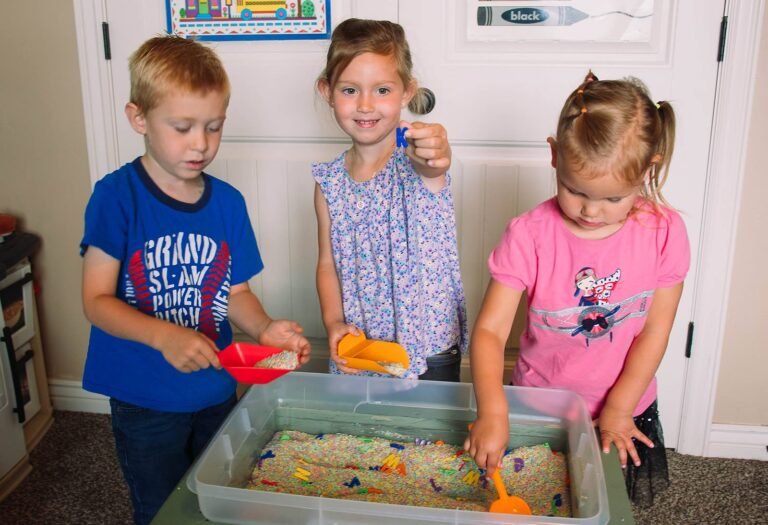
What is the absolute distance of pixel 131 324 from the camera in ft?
3.27

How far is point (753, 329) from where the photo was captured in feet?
5.80

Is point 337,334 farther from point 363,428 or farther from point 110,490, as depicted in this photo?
point 110,490

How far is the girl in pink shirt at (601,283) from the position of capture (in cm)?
93

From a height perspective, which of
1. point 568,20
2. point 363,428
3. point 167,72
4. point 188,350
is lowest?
point 363,428

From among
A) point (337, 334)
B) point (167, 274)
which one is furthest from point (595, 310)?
point (167, 274)

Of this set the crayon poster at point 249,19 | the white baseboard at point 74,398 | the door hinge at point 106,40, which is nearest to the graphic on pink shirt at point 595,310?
the crayon poster at point 249,19

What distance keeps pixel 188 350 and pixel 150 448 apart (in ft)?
1.04

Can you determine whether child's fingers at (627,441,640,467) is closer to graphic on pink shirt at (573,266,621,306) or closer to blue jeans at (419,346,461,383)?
graphic on pink shirt at (573,266,621,306)

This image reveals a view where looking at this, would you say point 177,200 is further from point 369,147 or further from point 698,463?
point 698,463

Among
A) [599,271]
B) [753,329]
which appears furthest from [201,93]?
[753,329]

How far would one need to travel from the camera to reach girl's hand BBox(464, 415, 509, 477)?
0.84 meters

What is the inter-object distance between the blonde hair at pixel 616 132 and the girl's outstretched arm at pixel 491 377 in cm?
23

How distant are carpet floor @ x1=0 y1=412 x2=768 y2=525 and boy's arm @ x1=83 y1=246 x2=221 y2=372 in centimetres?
76

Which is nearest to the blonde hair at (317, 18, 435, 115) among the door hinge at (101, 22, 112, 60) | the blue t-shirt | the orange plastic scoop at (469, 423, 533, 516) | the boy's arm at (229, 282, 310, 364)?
the blue t-shirt
